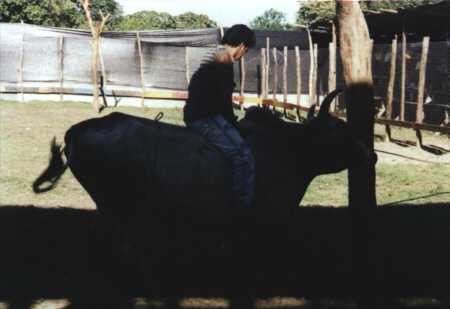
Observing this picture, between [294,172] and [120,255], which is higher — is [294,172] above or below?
above

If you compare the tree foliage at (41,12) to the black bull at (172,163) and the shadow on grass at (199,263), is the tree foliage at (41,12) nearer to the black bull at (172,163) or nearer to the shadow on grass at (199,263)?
the shadow on grass at (199,263)

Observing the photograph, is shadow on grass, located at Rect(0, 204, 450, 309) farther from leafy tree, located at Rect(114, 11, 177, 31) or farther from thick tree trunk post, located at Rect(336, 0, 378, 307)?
leafy tree, located at Rect(114, 11, 177, 31)

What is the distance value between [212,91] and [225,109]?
20cm

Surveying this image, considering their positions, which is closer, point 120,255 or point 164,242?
point 120,255

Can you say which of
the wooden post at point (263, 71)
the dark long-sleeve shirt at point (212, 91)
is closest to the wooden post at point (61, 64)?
the wooden post at point (263, 71)

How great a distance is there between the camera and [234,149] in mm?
5188

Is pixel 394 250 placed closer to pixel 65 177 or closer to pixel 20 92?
pixel 65 177

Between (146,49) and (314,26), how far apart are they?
7228 mm

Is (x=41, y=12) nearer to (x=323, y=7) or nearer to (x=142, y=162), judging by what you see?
(x=323, y=7)

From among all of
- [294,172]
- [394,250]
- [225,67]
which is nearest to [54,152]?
[225,67]

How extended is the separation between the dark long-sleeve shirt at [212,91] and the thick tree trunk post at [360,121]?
1138 mm

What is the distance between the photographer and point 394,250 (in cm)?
632

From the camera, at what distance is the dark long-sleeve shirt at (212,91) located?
5.15 m

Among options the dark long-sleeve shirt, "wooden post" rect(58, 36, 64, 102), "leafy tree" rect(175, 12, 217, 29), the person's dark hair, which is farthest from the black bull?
"leafy tree" rect(175, 12, 217, 29)
